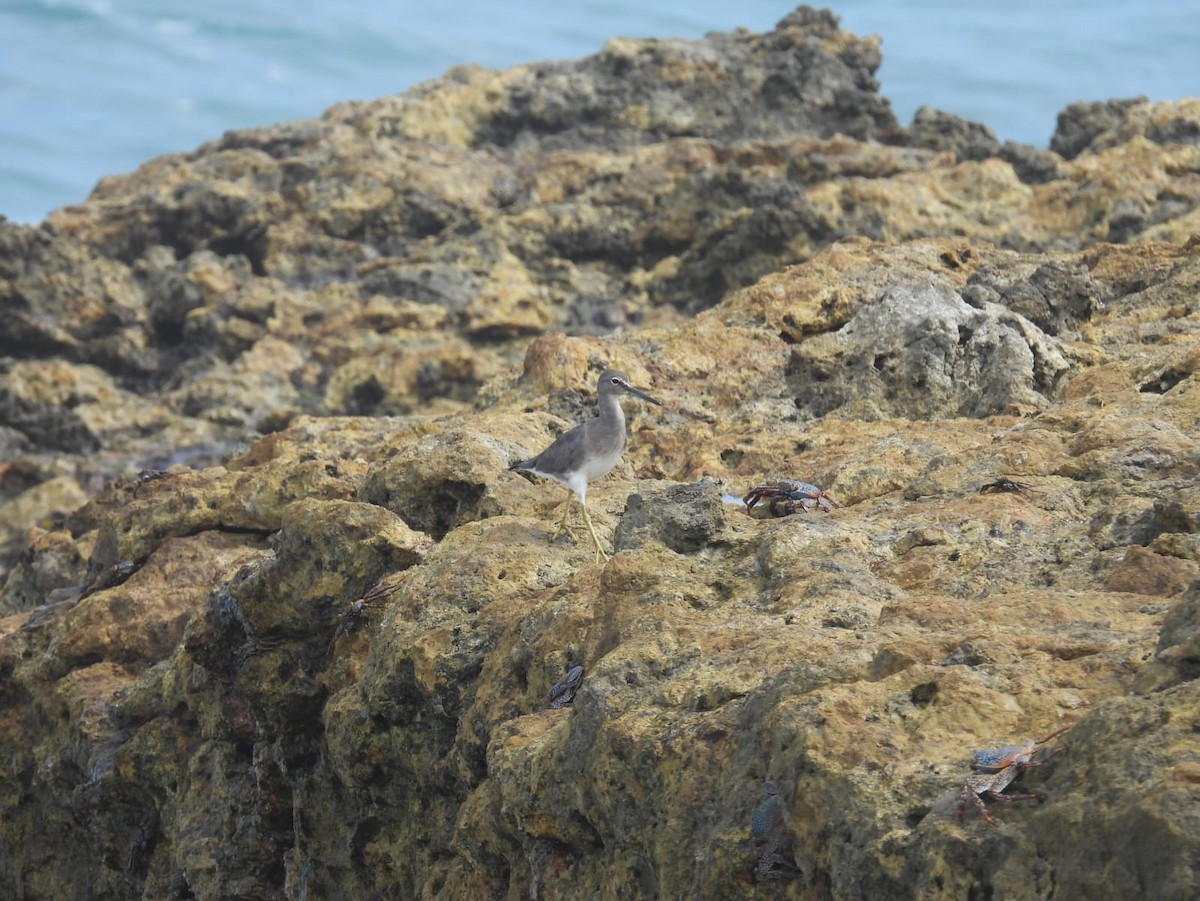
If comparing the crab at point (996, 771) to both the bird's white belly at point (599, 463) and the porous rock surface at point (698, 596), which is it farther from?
the bird's white belly at point (599, 463)

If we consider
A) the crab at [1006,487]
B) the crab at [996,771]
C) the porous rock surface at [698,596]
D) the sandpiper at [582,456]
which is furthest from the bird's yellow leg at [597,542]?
the crab at [996,771]

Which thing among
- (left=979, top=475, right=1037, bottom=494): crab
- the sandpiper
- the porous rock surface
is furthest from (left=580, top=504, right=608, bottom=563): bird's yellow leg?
(left=979, top=475, right=1037, bottom=494): crab

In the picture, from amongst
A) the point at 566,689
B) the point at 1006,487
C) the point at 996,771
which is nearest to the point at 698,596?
the point at 566,689

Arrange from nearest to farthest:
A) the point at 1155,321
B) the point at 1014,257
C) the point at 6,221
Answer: the point at 1155,321 < the point at 1014,257 < the point at 6,221

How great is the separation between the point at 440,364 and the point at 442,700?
62.9 ft

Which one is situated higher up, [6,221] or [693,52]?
[693,52]

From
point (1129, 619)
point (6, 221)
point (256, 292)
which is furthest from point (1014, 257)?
point (6, 221)

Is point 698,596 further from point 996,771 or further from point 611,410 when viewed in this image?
point 611,410

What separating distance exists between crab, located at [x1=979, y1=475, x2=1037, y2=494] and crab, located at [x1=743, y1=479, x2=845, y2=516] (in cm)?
117

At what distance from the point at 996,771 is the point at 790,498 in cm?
497

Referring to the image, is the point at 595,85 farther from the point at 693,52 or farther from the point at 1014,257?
the point at 1014,257

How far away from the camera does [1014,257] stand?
1712cm

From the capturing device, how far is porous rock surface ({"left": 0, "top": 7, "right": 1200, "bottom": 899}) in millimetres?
6098

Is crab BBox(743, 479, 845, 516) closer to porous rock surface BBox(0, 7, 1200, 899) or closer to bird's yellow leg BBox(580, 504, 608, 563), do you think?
porous rock surface BBox(0, 7, 1200, 899)
